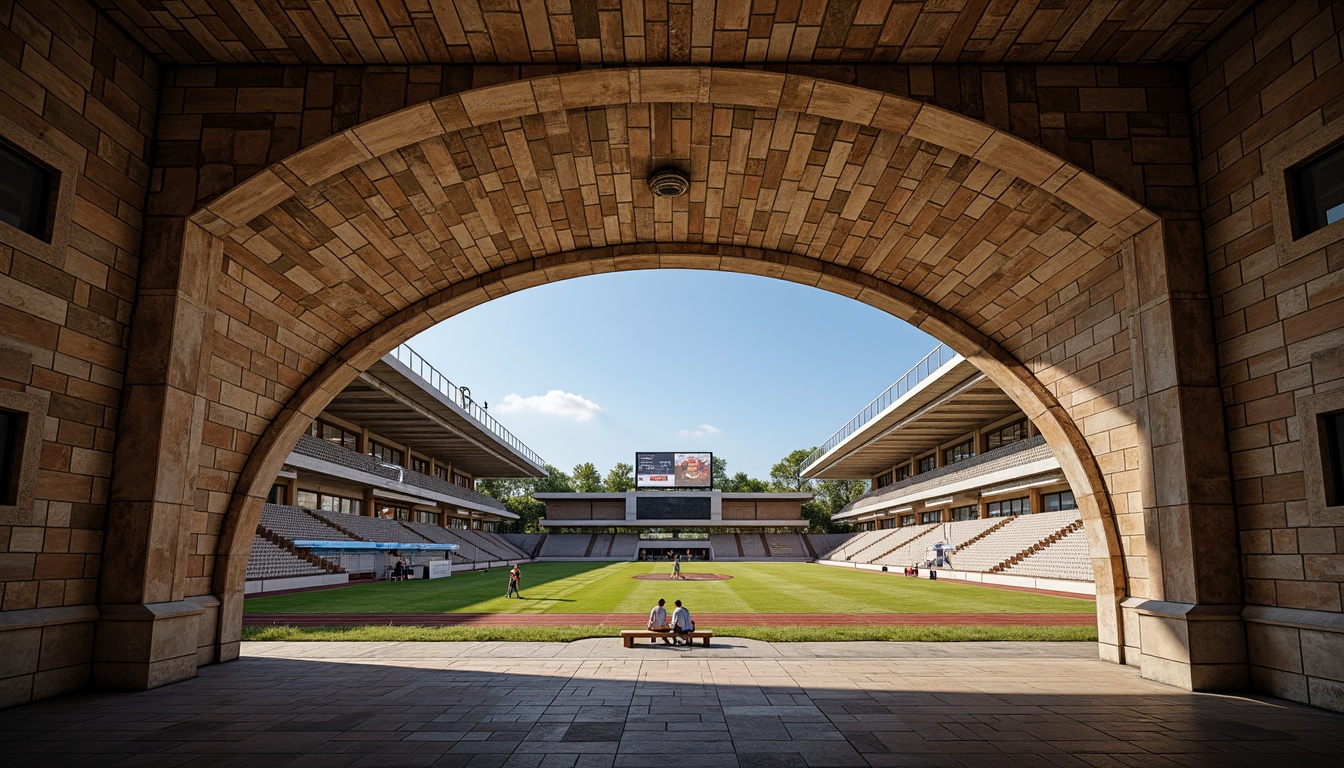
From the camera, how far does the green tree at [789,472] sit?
4392 inches

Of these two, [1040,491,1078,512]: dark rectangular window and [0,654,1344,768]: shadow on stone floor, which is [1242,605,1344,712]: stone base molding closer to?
[0,654,1344,768]: shadow on stone floor

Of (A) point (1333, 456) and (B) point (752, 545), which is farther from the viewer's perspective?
(B) point (752, 545)

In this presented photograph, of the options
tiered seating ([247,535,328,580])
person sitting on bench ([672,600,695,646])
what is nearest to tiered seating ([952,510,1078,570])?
person sitting on bench ([672,600,695,646])

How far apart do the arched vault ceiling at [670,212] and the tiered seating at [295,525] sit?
71.1 feet

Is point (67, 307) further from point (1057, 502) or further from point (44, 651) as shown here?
point (1057, 502)

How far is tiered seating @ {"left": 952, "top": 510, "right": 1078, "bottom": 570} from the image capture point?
109 feet

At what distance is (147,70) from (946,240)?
10945 millimetres

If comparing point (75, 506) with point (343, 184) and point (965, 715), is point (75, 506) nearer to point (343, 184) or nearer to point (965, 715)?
point (343, 184)

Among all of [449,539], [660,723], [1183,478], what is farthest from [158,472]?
[449,539]

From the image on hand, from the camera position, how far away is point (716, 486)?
125m

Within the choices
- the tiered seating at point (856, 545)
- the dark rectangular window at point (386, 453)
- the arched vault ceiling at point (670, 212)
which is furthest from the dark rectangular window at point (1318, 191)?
the tiered seating at point (856, 545)

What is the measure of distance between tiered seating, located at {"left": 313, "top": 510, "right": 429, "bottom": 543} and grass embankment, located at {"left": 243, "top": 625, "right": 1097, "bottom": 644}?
73.3ft

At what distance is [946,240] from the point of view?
1130 centimetres

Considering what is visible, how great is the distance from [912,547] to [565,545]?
34.1 meters
